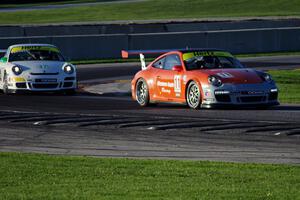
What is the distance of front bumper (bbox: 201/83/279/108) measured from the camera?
18062mm

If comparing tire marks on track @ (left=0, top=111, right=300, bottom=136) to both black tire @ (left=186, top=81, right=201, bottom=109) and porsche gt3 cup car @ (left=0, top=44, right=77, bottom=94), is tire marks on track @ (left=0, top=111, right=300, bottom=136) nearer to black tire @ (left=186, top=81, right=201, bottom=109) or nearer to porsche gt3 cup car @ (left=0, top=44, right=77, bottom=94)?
black tire @ (left=186, top=81, right=201, bottom=109)

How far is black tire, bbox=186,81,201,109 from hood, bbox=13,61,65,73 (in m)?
4.66

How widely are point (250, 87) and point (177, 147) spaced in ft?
16.5

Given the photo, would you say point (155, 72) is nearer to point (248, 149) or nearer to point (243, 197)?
point (248, 149)

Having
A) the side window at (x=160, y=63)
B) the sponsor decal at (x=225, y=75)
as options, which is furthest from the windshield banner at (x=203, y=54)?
the sponsor decal at (x=225, y=75)

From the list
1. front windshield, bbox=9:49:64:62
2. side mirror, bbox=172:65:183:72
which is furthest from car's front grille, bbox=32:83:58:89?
side mirror, bbox=172:65:183:72

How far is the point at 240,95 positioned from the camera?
1806 cm

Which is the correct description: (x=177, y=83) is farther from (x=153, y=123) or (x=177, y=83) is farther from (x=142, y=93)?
(x=153, y=123)

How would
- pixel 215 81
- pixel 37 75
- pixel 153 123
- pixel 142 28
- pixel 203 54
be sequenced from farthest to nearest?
pixel 142 28 < pixel 37 75 < pixel 203 54 < pixel 215 81 < pixel 153 123

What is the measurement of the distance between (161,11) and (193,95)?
39.9 metres

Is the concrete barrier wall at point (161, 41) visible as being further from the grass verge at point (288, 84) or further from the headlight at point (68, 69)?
the headlight at point (68, 69)

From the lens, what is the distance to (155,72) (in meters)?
19.9

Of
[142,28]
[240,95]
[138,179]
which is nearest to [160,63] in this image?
[240,95]

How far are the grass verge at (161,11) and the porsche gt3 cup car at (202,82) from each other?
33.2 metres
